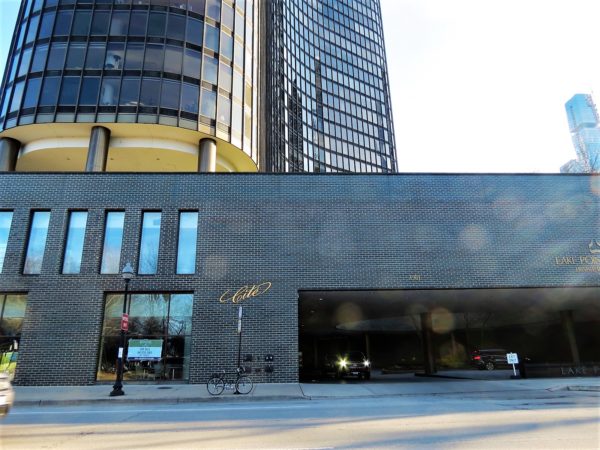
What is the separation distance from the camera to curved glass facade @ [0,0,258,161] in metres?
25.6

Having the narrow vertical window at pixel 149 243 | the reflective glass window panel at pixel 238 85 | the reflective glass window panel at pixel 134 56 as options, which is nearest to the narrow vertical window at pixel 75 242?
the narrow vertical window at pixel 149 243

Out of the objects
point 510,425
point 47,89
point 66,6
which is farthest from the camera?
point 66,6

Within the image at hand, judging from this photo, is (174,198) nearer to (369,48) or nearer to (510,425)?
(510,425)

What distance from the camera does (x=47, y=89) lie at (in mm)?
25797

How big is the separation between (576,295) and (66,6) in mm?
35445

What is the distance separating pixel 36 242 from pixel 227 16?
20063mm

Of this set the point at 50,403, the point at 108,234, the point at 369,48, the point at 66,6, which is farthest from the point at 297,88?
the point at 50,403

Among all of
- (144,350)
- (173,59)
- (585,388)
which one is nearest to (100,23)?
(173,59)

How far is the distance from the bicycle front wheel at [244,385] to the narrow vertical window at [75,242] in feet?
29.7

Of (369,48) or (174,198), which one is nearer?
(174,198)

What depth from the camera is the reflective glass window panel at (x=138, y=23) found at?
27094mm

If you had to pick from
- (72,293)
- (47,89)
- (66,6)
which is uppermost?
(66,6)

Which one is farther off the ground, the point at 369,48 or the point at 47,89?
the point at 369,48

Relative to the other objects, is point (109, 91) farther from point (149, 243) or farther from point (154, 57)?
point (149, 243)
